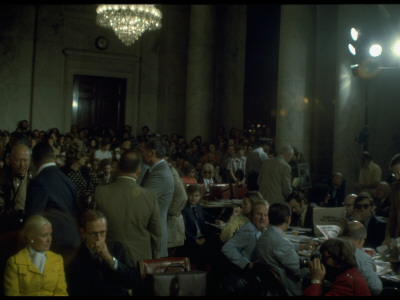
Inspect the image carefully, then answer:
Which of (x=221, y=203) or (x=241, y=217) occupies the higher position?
(x=241, y=217)

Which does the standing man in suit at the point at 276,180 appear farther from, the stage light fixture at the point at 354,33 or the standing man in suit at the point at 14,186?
the standing man in suit at the point at 14,186

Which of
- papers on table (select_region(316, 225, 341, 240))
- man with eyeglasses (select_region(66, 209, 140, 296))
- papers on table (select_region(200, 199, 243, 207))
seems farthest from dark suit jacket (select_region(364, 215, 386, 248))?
man with eyeglasses (select_region(66, 209, 140, 296))

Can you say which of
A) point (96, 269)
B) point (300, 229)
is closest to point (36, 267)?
point (96, 269)

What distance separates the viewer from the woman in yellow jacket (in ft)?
10.9

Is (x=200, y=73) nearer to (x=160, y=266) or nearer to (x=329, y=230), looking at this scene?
(x=329, y=230)

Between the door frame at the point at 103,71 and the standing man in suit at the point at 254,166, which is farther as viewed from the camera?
the door frame at the point at 103,71

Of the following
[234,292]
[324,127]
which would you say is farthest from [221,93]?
[234,292]

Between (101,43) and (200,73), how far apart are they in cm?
365

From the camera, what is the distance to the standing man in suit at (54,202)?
12.1ft

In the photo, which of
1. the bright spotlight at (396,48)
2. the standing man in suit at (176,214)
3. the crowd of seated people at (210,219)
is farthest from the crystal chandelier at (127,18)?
the standing man in suit at (176,214)

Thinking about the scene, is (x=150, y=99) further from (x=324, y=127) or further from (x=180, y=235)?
(x=180, y=235)

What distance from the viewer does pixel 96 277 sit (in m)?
3.49

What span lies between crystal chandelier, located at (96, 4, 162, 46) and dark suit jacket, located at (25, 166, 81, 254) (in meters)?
8.43

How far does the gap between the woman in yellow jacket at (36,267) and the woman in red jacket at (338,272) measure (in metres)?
1.93
